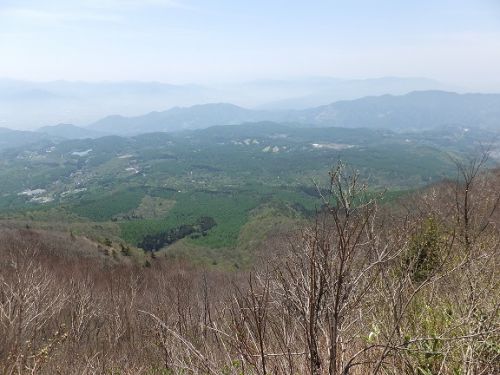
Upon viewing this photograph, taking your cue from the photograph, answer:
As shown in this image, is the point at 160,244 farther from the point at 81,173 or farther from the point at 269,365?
the point at 81,173

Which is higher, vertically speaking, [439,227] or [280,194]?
[439,227]

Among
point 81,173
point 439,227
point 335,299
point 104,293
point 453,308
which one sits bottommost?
point 81,173

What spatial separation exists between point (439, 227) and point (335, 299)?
Answer: 11.5 m

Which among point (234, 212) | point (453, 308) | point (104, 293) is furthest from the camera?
point (234, 212)

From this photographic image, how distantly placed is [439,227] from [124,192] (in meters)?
127

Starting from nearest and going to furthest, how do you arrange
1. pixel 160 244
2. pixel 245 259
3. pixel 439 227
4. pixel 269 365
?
pixel 269 365 → pixel 439 227 → pixel 245 259 → pixel 160 244

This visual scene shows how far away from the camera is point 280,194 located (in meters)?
121

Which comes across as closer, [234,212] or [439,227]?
[439,227]

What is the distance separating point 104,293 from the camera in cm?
2080

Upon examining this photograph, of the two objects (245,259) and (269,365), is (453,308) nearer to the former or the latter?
(269,365)

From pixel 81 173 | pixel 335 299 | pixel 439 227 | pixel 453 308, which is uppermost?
pixel 335 299

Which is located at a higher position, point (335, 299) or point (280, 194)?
point (335, 299)

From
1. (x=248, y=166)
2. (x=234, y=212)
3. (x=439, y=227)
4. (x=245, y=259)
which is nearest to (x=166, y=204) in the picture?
(x=234, y=212)

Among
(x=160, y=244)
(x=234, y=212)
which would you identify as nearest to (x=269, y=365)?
(x=160, y=244)
